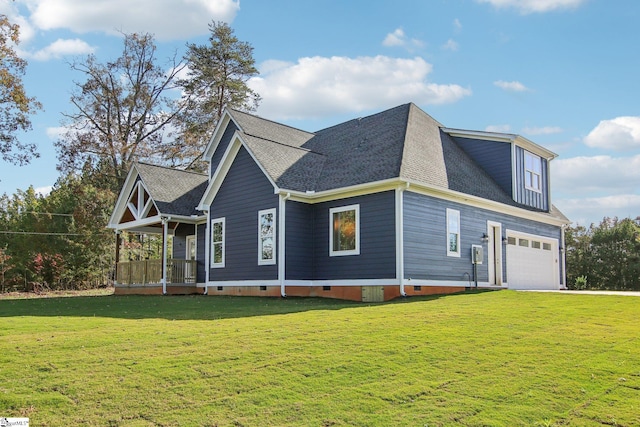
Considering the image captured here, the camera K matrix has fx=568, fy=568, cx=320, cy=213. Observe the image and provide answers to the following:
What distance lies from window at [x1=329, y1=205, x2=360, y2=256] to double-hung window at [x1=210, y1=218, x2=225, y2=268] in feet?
15.8

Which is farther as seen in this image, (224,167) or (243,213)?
(224,167)

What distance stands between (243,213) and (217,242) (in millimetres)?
2092

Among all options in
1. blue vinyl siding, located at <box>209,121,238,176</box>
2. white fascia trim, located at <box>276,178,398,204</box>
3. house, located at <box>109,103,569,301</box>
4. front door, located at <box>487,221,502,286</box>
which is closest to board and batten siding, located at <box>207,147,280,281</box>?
house, located at <box>109,103,569,301</box>

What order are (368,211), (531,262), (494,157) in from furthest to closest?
(531,262) < (494,157) < (368,211)

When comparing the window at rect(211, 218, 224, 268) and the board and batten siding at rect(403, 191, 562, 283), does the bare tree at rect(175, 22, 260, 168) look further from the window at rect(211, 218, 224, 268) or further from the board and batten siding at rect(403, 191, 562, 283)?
the board and batten siding at rect(403, 191, 562, 283)

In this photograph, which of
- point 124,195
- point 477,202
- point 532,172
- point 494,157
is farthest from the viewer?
point 124,195

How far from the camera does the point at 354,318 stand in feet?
38.3

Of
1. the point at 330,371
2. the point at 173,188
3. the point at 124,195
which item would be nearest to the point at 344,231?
the point at 173,188

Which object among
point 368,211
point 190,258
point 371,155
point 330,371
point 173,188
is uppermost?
point 371,155

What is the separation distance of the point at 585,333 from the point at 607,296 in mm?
7617

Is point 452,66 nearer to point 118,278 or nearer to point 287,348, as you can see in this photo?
point 287,348

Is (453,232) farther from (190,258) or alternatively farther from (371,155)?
(190,258)

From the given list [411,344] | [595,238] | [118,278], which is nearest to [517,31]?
[411,344]

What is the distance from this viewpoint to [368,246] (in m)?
17.3
